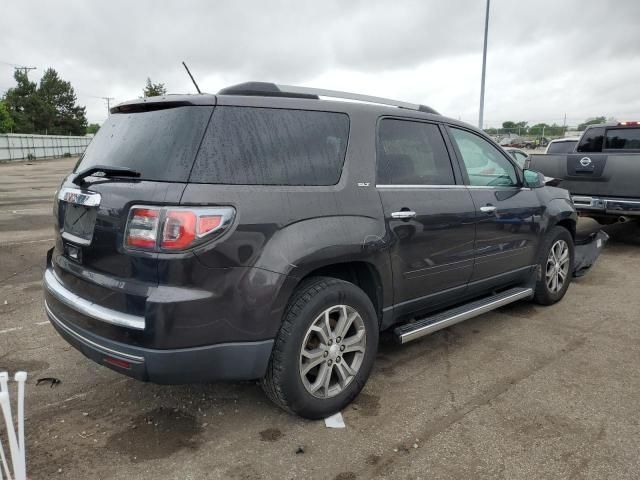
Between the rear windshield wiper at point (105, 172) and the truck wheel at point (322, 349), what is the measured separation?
1.04m

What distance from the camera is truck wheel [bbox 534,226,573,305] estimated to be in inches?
183

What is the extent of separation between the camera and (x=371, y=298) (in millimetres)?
3154

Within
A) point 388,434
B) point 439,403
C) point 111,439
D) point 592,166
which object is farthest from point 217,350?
point 592,166

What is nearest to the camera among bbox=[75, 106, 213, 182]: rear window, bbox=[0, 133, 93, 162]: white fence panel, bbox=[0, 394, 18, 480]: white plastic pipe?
bbox=[0, 394, 18, 480]: white plastic pipe

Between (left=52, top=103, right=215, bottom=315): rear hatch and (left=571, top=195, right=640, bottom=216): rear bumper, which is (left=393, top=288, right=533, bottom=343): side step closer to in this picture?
(left=52, top=103, right=215, bottom=315): rear hatch

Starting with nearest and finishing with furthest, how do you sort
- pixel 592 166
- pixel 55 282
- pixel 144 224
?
pixel 144 224 < pixel 55 282 < pixel 592 166

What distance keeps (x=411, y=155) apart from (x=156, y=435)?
2320 mm

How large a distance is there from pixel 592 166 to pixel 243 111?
21.0ft

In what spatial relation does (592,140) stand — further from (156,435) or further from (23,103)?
(23,103)

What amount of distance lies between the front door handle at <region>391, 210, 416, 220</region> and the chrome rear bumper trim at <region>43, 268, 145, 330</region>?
5.19 ft

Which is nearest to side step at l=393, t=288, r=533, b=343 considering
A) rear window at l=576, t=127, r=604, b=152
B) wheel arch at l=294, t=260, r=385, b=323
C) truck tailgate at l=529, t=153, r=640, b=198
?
wheel arch at l=294, t=260, r=385, b=323

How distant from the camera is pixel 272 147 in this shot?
2676mm

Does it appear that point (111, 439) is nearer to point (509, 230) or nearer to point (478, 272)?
point (478, 272)

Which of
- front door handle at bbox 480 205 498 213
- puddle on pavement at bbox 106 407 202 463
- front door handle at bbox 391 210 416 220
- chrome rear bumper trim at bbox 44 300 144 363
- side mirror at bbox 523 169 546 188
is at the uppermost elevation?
side mirror at bbox 523 169 546 188
